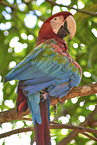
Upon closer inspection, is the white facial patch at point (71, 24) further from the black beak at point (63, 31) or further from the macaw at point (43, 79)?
the macaw at point (43, 79)

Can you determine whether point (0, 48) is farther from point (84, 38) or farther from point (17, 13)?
point (84, 38)

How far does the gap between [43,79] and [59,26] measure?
627 mm

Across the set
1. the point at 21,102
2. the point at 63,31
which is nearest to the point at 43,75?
the point at 21,102

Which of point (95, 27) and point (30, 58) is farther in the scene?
point (95, 27)

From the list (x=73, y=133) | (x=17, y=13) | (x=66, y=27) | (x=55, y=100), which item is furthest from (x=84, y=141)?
(x=17, y=13)

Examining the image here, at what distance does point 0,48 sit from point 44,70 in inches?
55.8

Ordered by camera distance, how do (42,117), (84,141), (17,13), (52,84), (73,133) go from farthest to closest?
1. (17,13)
2. (84,141)
3. (73,133)
4. (52,84)
5. (42,117)

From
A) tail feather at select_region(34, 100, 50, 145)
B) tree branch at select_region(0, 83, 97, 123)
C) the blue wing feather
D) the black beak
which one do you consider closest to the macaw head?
the black beak

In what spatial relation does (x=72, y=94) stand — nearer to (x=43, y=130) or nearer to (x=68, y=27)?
(x=43, y=130)

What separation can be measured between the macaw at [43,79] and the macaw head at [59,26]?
162 millimetres

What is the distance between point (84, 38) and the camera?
298 centimetres

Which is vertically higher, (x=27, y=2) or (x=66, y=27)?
(x=27, y=2)

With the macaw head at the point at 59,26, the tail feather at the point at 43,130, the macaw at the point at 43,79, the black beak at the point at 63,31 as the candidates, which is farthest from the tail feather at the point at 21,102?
the black beak at the point at 63,31

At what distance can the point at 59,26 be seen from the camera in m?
2.10
